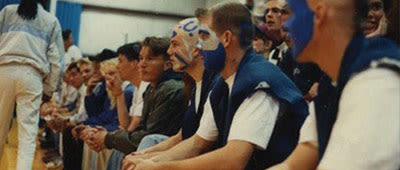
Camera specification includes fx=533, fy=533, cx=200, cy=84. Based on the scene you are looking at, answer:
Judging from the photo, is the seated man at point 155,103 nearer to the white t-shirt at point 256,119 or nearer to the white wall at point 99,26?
the white t-shirt at point 256,119

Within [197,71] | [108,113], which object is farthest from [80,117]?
[197,71]

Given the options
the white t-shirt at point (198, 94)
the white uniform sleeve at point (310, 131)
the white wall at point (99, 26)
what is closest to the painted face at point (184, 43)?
the white t-shirt at point (198, 94)

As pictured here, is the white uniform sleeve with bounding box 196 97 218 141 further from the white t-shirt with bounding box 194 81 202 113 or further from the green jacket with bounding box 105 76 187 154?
the green jacket with bounding box 105 76 187 154

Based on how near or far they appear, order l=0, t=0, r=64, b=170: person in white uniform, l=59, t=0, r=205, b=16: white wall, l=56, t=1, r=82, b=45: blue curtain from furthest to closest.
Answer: l=56, t=1, r=82, b=45: blue curtain, l=59, t=0, r=205, b=16: white wall, l=0, t=0, r=64, b=170: person in white uniform

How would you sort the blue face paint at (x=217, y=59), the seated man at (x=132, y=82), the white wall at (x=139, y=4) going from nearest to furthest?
the blue face paint at (x=217, y=59) → the seated man at (x=132, y=82) → the white wall at (x=139, y=4)

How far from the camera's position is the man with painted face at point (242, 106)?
161 cm

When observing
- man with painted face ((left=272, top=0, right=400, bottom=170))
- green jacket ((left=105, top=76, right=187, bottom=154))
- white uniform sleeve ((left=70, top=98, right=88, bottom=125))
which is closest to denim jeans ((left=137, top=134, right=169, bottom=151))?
green jacket ((left=105, top=76, right=187, bottom=154))

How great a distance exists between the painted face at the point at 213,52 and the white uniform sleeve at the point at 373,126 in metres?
1.13

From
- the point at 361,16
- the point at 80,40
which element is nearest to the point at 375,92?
the point at 361,16

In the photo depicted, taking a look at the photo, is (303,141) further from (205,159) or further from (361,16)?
(205,159)

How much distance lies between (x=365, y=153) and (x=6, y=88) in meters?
3.17

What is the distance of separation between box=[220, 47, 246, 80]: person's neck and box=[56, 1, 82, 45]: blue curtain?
26.2 ft

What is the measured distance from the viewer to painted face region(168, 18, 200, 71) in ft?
7.83

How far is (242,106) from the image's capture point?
5.47 ft
